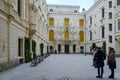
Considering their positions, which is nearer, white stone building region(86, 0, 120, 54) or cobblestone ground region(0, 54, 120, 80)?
cobblestone ground region(0, 54, 120, 80)

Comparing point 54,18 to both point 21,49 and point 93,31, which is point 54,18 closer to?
point 93,31

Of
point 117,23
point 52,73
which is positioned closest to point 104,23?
point 117,23

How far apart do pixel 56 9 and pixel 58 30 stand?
8.76 metres

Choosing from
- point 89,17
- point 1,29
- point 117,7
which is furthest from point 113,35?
point 1,29

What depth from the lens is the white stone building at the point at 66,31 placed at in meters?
69.6

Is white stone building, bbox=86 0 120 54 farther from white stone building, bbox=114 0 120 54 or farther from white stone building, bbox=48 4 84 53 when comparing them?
white stone building, bbox=48 4 84 53

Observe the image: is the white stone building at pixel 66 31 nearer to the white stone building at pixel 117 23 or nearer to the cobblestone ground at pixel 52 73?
the white stone building at pixel 117 23

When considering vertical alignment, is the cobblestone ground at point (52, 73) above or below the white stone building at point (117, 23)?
below

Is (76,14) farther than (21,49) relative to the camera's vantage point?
Yes

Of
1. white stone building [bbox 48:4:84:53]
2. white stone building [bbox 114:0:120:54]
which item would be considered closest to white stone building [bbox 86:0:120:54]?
white stone building [bbox 114:0:120:54]

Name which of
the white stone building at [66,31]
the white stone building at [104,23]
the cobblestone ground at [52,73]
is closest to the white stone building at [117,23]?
the white stone building at [104,23]

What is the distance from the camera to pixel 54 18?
70.8 m

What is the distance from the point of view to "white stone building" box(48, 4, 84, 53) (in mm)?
69625

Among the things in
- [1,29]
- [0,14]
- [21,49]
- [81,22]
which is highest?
[81,22]
